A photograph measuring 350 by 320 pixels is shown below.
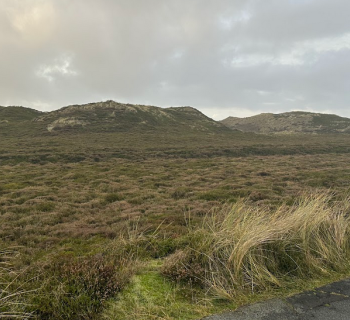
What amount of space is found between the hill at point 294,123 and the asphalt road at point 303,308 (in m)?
113

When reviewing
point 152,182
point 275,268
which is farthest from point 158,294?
point 152,182

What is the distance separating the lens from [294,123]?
13138cm

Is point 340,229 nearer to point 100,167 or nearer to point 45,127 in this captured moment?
point 100,167

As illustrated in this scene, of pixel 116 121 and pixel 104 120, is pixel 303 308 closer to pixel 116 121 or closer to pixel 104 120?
pixel 116 121

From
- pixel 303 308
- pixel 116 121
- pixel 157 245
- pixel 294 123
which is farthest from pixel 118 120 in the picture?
pixel 294 123

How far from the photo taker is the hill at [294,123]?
115269mm

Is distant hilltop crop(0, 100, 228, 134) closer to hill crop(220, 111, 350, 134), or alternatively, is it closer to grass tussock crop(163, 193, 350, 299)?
hill crop(220, 111, 350, 134)

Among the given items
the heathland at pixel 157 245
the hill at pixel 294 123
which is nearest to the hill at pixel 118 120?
the hill at pixel 294 123

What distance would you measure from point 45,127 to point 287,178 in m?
66.7

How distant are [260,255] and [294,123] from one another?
14196cm

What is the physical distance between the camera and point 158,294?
4.23 meters

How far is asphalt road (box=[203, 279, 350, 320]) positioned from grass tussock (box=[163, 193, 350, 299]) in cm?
39

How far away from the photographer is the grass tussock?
4535 millimetres

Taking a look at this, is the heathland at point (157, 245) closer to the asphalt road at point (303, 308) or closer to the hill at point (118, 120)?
the asphalt road at point (303, 308)
